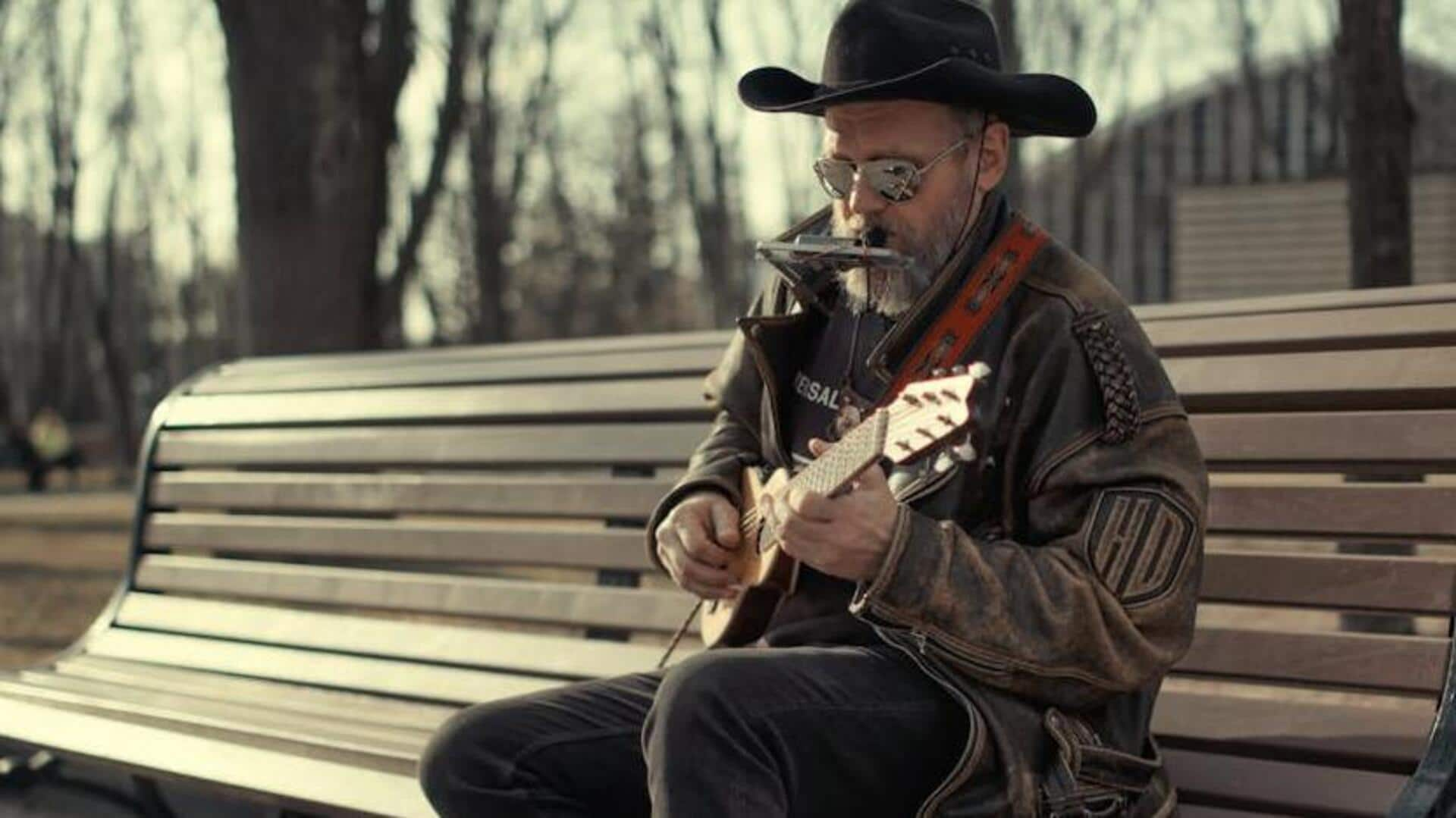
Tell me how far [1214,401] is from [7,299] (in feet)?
219

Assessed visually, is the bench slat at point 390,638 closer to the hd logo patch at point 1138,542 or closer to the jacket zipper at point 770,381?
the jacket zipper at point 770,381

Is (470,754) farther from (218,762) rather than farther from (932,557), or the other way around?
(218,762)

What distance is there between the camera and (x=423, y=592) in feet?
15.8

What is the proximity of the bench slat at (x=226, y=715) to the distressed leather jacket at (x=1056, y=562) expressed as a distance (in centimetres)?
147

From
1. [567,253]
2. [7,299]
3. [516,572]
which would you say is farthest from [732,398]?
[7,299]

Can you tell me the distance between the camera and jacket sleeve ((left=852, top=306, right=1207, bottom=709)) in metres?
2.74

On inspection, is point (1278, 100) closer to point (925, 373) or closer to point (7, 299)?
point (925, 373)

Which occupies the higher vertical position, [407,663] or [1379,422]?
[1379,422]

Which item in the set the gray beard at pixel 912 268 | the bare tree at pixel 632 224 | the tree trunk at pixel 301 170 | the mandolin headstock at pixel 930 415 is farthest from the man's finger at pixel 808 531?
the bare tree at pixel 632 224

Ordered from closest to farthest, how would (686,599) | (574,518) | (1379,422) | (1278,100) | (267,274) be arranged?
(1379,422)
(686,599)
(574,518)
(267,274)
(1278,100)

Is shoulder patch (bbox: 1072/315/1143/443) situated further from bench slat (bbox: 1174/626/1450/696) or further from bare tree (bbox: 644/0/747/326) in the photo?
bare tree (bbox: 644/0/747/326)

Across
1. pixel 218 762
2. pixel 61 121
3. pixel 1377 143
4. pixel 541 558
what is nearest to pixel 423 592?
pixel 541 558

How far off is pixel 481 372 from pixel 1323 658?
2369 millimetres

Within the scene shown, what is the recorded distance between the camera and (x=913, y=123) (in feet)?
10.1
